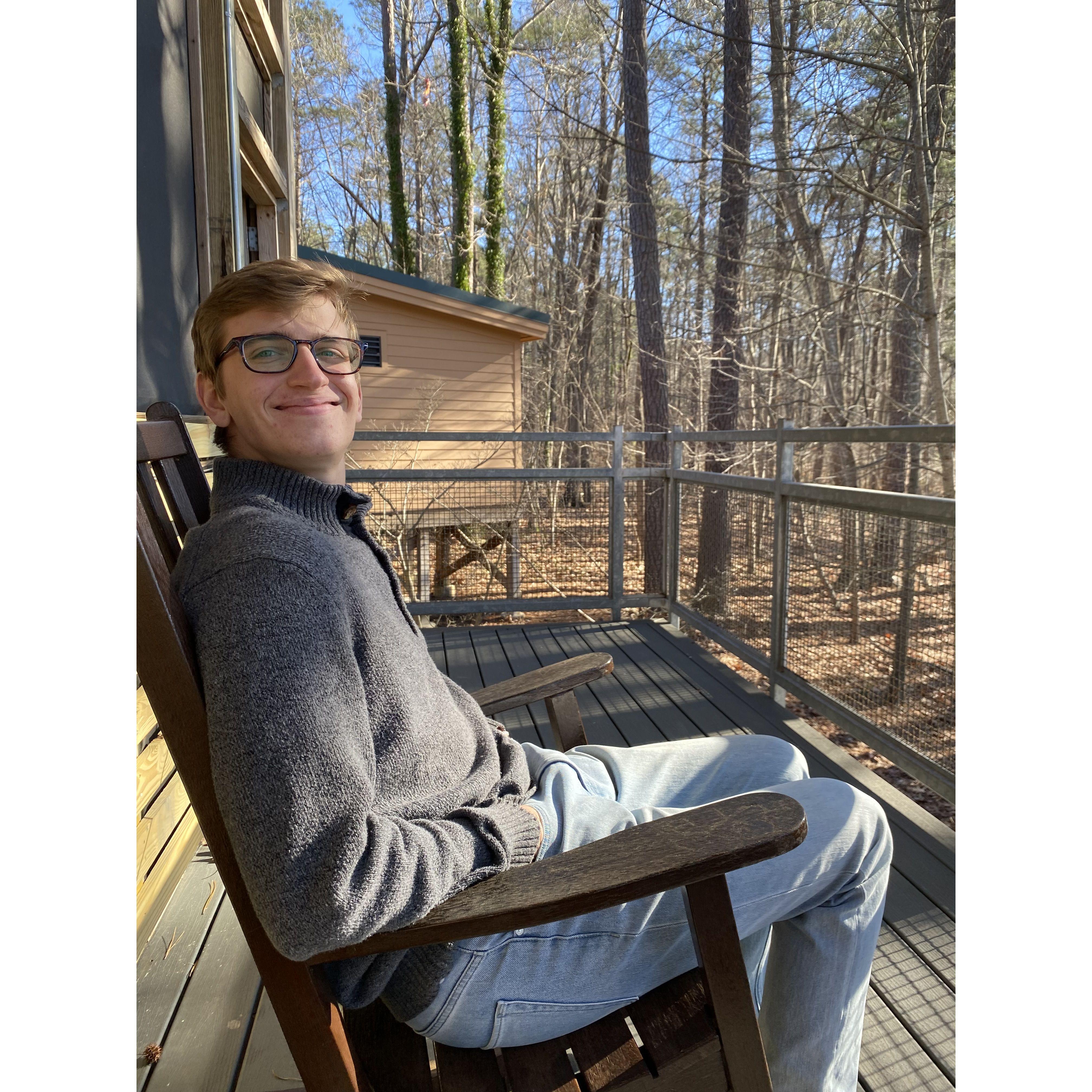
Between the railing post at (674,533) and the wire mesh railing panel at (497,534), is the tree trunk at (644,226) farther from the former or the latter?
the railing post at (674,533)

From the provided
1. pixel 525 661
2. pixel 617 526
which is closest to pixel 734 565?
pixel 617 526

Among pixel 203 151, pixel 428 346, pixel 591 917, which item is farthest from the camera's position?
pixel 428 346

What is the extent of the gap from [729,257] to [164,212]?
596 centimetres

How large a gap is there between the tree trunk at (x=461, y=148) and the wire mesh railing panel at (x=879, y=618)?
1087 cm

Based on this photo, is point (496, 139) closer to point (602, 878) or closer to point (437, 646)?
point (437, 646)

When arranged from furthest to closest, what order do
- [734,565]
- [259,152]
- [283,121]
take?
1. [283,121]
2. [734,565]
3. [259,152]

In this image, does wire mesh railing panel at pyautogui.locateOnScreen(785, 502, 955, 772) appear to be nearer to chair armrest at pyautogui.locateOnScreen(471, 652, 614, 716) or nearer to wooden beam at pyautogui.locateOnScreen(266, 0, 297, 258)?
chair armrest at pyautogui.locateOnScreen(471, 652, 614, 716)

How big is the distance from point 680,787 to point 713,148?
282 inches

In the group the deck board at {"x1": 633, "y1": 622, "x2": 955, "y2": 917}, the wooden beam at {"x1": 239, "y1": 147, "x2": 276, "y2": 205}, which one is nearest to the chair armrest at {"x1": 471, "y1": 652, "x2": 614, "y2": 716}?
the deck board at {"x1": 633, "y1": 622, "x2": 955, "y2": 917}

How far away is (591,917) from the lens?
1.03 meters

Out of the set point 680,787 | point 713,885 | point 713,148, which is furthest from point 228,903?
point 713,148

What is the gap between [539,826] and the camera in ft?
3.59

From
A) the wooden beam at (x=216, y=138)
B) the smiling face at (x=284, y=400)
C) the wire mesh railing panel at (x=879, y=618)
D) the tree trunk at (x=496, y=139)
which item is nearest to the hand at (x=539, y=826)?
the smiling face at (x=284, y=400)
